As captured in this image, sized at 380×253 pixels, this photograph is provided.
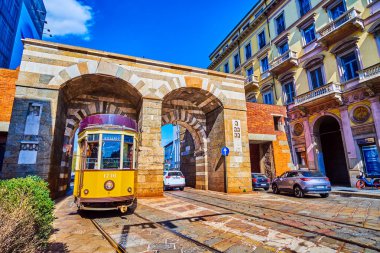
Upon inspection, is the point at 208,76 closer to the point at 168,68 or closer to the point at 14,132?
the point at 168,68

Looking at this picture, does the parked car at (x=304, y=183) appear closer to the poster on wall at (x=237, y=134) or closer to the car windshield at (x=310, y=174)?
the car windshield at (x=310, y=174)

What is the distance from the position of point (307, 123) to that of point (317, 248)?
15473mm

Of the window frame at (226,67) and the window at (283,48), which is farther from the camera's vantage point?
the window frame at (226,67)

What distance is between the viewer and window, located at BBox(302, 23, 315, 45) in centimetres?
1785

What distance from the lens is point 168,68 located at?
1159 centimetres

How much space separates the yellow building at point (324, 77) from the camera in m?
13.5

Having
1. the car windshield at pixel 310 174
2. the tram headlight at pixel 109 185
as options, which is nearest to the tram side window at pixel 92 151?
the tram headlight at pixel 109 185

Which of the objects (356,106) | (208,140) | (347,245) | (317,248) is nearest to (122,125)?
(317,248)

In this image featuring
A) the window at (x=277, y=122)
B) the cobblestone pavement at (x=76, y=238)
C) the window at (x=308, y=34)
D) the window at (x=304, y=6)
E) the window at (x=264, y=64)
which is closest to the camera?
the cobblestone pavement at (x=76, y=238)

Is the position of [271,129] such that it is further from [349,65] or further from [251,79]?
[251,79]

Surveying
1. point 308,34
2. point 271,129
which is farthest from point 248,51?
point 271,129

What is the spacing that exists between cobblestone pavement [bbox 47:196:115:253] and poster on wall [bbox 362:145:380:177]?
52.2 feet

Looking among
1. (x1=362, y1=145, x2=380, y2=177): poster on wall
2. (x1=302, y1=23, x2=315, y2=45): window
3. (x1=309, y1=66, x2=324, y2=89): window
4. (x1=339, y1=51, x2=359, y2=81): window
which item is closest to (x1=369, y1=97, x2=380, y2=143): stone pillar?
(x1=362, y1=145, x2=380, y2=177): poster on wall

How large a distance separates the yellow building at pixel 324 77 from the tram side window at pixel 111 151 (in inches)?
588
